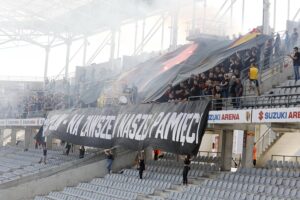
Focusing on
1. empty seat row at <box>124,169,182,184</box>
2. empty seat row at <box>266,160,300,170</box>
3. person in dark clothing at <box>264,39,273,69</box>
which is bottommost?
empty seat row at <box>124,169,182,184</box>

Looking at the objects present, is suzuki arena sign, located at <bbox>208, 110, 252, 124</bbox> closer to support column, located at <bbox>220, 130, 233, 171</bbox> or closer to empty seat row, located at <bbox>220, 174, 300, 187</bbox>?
empty seat row, located at <bbox>220, 174, 300, 187</bbox>

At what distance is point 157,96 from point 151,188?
12.3ft

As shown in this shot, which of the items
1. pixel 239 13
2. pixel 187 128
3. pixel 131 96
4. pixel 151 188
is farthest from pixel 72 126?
pixel 239 13

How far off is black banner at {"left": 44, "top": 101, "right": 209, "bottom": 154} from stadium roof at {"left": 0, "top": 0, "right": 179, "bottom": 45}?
9143 millimetres

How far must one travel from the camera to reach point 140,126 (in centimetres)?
1510

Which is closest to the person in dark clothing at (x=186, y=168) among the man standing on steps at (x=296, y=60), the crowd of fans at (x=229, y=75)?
the crowd of fans at (x=229, y=75)

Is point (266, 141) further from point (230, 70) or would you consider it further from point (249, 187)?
point (249, 187)

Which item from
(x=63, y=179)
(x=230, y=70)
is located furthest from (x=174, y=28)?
(x=230, y=70)

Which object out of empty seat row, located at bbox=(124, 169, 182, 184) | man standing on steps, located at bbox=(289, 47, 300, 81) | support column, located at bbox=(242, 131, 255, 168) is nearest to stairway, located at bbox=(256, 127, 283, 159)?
support column, located at bbox=(242, 131, 255, 168)

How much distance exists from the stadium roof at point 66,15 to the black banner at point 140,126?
9143 mm

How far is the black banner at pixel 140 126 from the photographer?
1309 cm

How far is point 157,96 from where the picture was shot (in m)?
17.2

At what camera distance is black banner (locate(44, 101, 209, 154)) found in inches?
515

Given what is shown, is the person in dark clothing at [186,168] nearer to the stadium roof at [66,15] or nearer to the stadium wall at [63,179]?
the stadium wall at [63,179]
